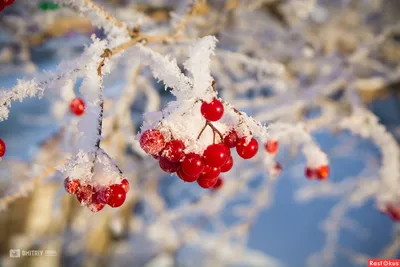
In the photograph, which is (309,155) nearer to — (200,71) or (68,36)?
(200,71)

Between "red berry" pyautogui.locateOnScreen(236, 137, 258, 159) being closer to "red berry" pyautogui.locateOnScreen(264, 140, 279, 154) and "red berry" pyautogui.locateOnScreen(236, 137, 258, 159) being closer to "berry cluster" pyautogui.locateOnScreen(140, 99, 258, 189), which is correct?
"berry cluster" pyautogui.locateOnScreen(140, 99, 258, 189)

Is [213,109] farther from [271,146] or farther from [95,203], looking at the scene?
[271,146]

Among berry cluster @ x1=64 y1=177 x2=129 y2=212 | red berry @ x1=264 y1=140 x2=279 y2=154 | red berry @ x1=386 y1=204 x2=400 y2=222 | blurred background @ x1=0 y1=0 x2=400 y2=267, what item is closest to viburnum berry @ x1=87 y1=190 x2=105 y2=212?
berry cluster @ x1=64 y1=177 x2=129 y2=212

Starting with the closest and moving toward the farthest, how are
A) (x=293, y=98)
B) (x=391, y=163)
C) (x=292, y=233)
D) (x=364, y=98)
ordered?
(x=391, y=163) < (x=293, y=98) < (x=364, y=98) < (x=292, y=233)

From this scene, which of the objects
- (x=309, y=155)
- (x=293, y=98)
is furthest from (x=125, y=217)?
(x=309, y=155)

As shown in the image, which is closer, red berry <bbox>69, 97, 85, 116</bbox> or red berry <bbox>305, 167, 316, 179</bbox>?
red berry <bbox>69, 97, 85, 116</bbox>

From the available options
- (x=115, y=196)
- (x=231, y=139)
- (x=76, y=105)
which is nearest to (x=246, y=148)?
(x=231, y=139)

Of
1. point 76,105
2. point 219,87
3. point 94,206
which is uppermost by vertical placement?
point 219,87
